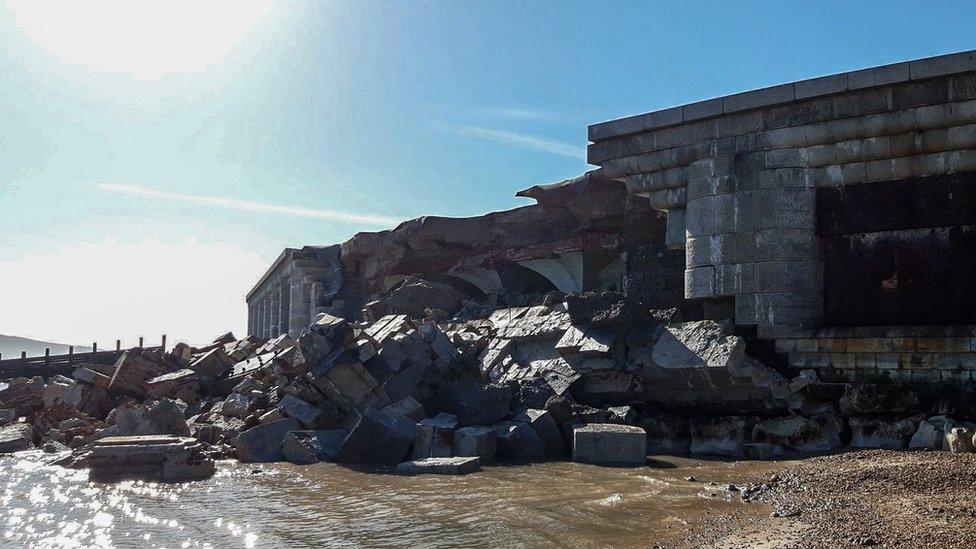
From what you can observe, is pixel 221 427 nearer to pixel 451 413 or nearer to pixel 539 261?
pixel 451 413

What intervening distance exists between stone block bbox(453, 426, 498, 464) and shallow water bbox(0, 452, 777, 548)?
0.67 m

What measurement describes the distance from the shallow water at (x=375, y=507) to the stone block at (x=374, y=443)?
1.16 ft

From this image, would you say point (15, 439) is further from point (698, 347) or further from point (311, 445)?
point (698, 347)

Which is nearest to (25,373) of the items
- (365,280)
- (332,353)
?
(365,280)

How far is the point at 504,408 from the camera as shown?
988 centimetres

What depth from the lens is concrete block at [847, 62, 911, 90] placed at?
860cm

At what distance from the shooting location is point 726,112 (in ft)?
32.0

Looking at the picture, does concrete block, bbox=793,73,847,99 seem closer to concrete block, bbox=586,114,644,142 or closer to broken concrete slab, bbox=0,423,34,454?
concrete block, bbox=586,114,644,142

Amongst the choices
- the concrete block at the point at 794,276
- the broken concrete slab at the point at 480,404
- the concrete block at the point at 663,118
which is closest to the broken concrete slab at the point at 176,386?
the broken concrete slab at the point at 480,404

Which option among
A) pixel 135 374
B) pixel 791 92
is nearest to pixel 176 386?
pixel 135 374

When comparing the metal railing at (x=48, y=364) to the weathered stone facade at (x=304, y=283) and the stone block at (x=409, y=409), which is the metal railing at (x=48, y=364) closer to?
the weathered stone facade at (x=304, y=283)

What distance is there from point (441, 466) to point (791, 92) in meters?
5.96

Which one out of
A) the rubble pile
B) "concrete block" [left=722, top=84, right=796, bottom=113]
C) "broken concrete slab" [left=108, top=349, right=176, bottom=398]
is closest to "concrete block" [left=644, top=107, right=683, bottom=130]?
"concrete block" [left=722, top=84, right=796, bottom=113]

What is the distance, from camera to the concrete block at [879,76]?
28.2 feet
